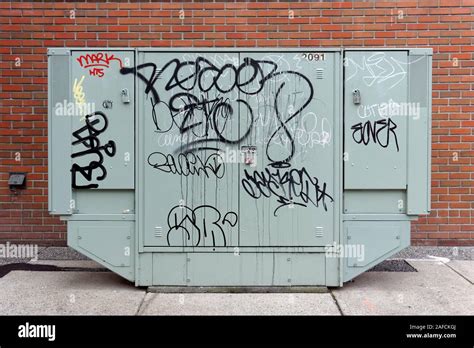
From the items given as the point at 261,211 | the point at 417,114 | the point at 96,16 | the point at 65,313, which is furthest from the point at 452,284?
the point at 96,16

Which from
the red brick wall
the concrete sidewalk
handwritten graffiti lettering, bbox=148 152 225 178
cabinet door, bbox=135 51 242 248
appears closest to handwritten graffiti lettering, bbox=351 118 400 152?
cabinet door, bbox=135 51 242 248

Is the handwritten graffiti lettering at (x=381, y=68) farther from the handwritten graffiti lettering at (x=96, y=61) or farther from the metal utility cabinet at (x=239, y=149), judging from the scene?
the handwritten graffiti lettering at (x=96, y=61)

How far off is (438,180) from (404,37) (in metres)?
2.02

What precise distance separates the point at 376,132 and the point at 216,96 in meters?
1.66

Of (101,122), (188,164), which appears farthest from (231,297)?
(101,122)

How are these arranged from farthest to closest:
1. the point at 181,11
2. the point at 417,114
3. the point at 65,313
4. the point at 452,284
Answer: the point at 181,11, the point at 452,284, the point at 417,114, the point at 65,313

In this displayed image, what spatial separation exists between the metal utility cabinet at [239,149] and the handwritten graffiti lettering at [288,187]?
0.03 ft

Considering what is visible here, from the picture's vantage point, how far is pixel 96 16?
655 cm

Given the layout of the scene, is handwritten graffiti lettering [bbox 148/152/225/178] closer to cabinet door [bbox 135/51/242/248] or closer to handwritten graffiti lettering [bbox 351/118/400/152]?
cabinet door [bbox 135/51/242/248]

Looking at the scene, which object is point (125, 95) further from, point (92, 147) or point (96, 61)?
point (92, 147)

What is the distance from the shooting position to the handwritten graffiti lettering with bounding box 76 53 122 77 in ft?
15.7

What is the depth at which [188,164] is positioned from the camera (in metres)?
4.83

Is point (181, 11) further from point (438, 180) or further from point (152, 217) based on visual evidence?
point (438, 180)

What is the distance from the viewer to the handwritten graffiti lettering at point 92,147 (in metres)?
4.82
